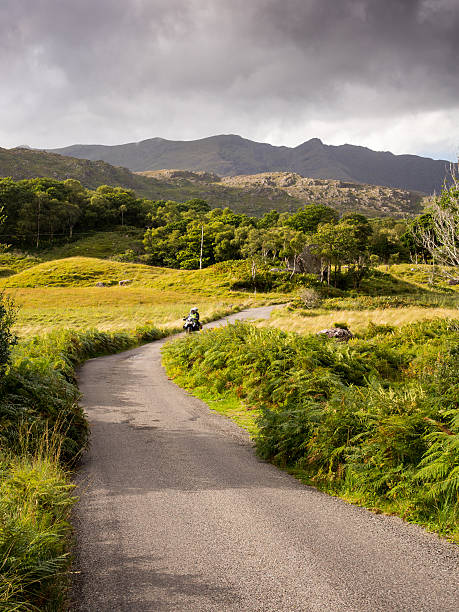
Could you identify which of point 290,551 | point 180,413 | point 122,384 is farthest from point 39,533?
point 122,384

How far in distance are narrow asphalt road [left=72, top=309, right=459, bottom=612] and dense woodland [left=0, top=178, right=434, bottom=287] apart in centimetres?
5850

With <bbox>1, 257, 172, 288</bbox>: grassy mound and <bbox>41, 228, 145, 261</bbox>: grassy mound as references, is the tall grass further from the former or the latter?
<bbox>41, 228, 145, 261</bbox>: grassy mound

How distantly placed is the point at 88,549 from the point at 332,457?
158 inches

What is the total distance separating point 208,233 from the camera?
9981 cm

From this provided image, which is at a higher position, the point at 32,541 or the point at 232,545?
the point at 32,541

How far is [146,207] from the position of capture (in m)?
144

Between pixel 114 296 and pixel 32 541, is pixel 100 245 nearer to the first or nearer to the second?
pixel 114 296

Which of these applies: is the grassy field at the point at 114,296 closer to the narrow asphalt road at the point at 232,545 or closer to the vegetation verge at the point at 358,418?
the vegetation verge at the point at 358,418

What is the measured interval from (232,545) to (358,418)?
347 cm

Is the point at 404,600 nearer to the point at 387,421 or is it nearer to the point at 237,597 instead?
the point at 237,597

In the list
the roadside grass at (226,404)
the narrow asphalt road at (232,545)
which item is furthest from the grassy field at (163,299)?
the narrow asphalt road at (232,545)

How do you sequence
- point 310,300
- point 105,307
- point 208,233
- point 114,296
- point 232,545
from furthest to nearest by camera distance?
point 208,233 < point 114,296 < point 105,307 < point 310,300 < point 232,545

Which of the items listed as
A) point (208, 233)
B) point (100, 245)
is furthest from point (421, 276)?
point (100, 245)

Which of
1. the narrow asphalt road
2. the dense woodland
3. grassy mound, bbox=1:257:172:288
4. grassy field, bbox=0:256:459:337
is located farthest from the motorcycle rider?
grassy mound, bbox=1:257:172:288
